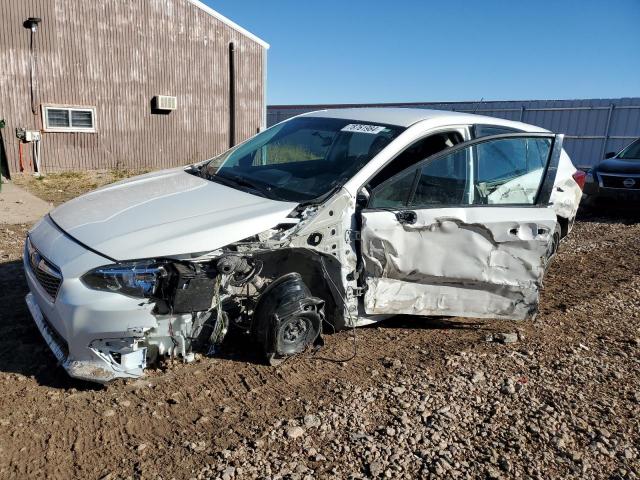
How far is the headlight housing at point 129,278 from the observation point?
2.88 meters

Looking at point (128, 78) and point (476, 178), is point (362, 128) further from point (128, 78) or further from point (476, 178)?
point (128, 78)

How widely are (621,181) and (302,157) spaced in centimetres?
753

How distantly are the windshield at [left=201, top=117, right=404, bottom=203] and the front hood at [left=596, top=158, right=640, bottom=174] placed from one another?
7212 mm

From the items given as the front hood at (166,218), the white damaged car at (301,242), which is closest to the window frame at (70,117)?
the white damaged car at (301,242)

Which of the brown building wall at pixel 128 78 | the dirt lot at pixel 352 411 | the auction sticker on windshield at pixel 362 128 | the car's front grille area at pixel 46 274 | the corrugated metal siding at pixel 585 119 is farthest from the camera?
the corrugated metal siding at pixel 585 119

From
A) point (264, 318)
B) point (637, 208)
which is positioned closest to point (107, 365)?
point (264, 318)

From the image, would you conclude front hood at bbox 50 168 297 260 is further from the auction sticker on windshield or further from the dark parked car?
the dark parked car

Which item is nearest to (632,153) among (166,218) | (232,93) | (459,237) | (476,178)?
(476,178)

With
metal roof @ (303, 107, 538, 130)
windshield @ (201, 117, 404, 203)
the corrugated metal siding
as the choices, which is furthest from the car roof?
the corrugated metal siding

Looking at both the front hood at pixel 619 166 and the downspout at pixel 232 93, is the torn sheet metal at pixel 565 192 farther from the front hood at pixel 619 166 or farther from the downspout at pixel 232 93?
the downspout at pixel 232 93

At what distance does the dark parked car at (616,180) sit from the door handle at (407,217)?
7.38 meters

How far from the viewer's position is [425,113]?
14.1 feet

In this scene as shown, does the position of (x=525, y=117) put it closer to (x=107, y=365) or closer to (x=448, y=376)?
(x=448, y=376)

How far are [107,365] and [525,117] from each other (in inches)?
704
